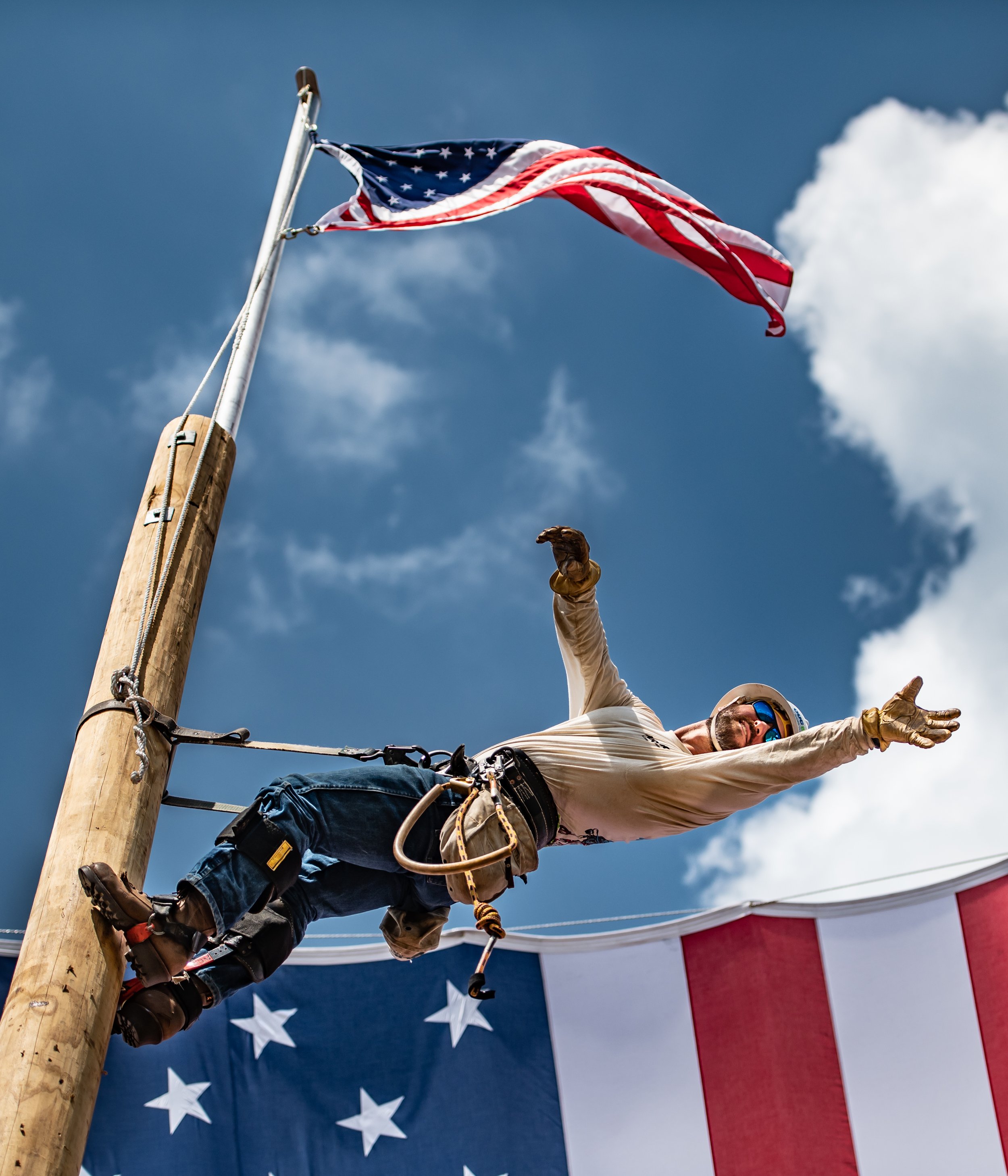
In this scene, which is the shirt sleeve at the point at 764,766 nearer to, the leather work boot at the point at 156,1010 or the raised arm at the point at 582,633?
the raised arm at the point at 582,633

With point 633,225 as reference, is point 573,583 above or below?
below

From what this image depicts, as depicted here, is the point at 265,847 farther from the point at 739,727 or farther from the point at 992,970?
the point at 992,970

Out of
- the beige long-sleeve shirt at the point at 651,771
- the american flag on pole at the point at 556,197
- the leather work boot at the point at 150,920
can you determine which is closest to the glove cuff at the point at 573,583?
the beige long-sleeve shirt at the point at 651,771

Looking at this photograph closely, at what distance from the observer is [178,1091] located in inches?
277

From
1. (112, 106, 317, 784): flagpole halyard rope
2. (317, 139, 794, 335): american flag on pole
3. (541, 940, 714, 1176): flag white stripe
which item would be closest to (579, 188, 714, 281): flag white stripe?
(317, 139, 794, 335): american flag on pole

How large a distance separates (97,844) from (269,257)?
10.4 feet

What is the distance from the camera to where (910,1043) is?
313 inches

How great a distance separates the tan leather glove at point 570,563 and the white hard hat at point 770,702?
83cm

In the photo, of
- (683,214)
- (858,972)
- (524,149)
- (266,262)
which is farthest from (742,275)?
(858,972)

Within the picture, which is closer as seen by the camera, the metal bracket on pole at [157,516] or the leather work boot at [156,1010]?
the leather work boot at [156,1010]

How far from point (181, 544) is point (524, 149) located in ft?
13.2

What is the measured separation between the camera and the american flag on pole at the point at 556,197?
6.45 metres

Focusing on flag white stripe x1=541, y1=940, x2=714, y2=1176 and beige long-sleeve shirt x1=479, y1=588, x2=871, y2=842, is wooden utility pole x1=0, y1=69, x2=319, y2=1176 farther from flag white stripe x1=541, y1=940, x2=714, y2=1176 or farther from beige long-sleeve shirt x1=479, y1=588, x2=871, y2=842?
flag white stripe x1=541, y1=940, x2=714, y2=1176

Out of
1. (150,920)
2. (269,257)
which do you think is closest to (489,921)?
(150,920)
